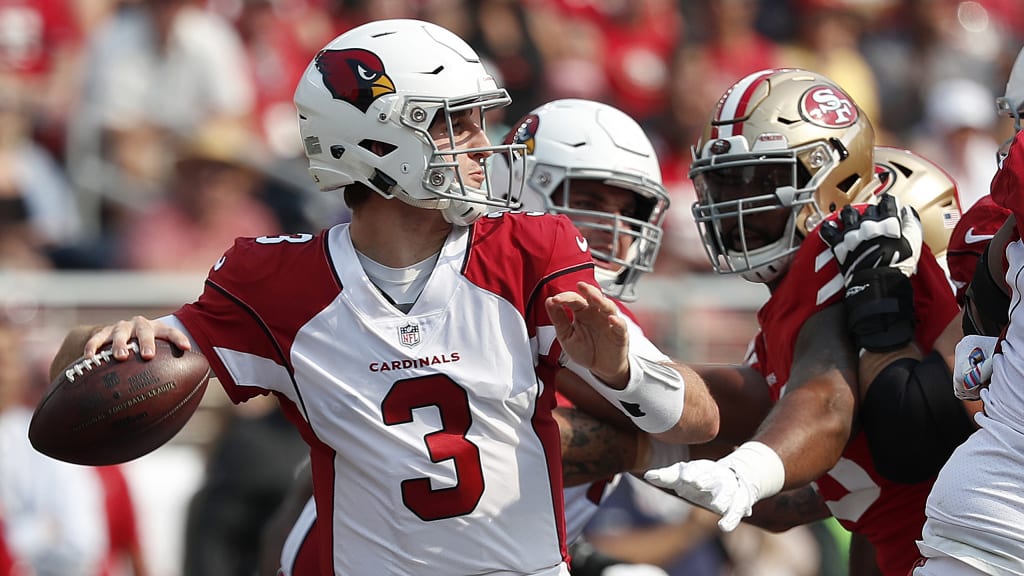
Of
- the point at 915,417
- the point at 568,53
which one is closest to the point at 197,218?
the point at 568,53

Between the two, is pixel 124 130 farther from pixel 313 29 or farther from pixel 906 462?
pixel 906 462

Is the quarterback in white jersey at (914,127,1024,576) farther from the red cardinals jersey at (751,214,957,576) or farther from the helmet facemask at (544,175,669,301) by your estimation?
the helmet facemask at (544,175,669,301)

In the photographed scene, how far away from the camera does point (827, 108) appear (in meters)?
4.66

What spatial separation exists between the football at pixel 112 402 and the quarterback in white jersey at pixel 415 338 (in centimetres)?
4

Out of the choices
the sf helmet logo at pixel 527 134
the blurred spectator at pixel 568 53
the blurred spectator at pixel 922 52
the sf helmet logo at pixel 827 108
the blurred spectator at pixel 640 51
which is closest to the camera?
the sf helmet logo at pixel 827 108

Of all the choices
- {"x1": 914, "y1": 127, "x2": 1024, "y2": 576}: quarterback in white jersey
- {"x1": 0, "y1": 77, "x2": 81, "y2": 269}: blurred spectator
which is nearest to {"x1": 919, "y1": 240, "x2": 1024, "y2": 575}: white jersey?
{"x1": 914, "y1": 127, "x2": 1024, "y2": 576}: quarterback in white jersey

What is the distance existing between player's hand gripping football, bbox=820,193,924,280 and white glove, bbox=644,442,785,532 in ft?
2.34

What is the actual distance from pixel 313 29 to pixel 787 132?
623 centimetres

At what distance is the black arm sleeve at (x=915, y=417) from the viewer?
4.03 meters

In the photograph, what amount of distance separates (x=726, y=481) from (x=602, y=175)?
1630 mm

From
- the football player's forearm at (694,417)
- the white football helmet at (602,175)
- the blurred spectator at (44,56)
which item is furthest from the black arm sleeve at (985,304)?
the blurred spectator at (44,56)

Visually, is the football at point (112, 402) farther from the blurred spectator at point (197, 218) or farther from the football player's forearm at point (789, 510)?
the blurred spectator at point (197, 218)

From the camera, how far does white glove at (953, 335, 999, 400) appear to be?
369 cm

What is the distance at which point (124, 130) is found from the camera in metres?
8.96
